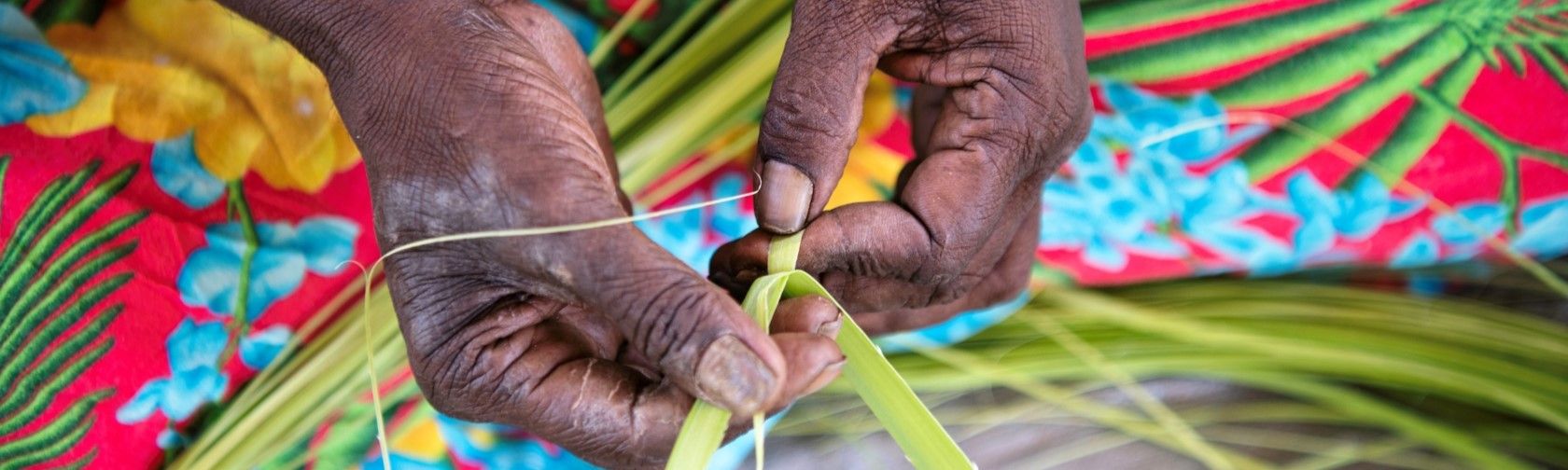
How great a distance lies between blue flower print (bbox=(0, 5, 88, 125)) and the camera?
4.26 feet

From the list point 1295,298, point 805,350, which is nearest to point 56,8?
point 805,350

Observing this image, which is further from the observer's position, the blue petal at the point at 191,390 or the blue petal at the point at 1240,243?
the blue petal at the point at 1240,243

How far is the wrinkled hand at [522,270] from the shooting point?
2.68 ft

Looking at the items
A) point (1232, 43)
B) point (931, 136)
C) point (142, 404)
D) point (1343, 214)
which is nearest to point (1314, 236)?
point (1343, 214)

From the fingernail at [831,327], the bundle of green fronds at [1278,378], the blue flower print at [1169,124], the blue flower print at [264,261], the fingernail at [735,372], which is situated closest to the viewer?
the fingernail at [735,372]

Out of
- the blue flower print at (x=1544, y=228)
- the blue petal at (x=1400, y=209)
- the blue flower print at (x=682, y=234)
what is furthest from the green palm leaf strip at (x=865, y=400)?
the blue flower print at (x=1544, y=228)

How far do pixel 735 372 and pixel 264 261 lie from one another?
0.86 metres

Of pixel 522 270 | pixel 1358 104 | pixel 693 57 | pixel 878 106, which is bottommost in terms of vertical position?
pixel 522 270

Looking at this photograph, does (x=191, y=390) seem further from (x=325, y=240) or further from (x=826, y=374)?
(x=826, y=374)

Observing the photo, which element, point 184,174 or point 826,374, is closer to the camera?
point 826,374

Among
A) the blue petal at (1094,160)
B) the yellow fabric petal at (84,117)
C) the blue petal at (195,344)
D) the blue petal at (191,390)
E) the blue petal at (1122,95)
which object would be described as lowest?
the blue petal at (191,390)

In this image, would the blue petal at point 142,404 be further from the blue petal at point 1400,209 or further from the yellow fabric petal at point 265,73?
the blue petal at point 1400,209

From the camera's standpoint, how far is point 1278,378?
1.30 m

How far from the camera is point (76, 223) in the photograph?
1.26 m
